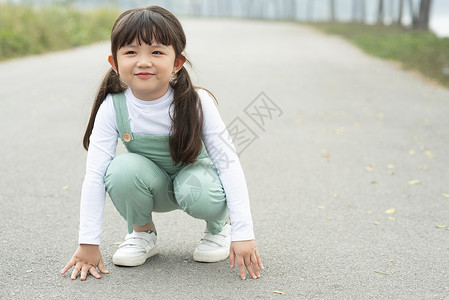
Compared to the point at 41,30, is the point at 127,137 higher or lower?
higher

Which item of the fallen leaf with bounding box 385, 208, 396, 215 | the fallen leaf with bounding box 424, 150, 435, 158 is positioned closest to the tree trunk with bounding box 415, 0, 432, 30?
the fallen leaf with bounding box 424, 150, 435, 158

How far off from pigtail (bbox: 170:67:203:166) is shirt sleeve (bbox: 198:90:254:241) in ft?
0.17

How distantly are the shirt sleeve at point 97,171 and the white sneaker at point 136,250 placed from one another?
217 mm

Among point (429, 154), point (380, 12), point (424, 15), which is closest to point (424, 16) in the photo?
point (424, 15)

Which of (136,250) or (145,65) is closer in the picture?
(145,65)

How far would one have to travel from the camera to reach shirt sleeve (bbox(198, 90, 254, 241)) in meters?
2.57

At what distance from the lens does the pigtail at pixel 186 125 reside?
104 inches

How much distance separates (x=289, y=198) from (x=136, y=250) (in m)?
1.57

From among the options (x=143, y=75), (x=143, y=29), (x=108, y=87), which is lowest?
(x=108, y=87)

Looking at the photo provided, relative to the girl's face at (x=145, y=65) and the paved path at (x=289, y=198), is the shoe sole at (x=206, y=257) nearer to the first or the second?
the paved path at (x=289, y=198)

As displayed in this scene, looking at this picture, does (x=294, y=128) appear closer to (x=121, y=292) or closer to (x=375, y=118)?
(x=375, y=118)

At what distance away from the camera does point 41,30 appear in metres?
14.8

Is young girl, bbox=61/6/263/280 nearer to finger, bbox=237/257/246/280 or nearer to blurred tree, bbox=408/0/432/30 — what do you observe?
finger, bbox=237/257/246/280

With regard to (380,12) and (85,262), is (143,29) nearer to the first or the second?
(85,262)
